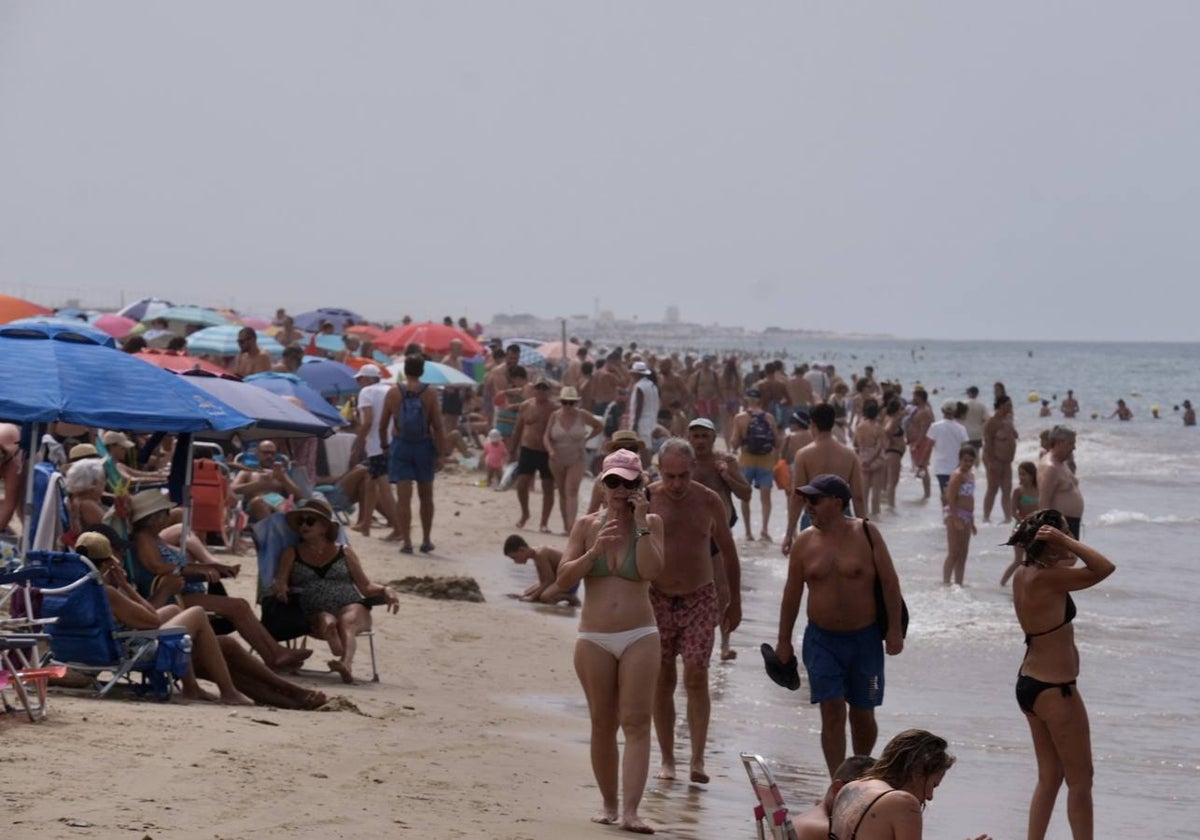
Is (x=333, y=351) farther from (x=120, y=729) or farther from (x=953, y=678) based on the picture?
(x=120, y=729)

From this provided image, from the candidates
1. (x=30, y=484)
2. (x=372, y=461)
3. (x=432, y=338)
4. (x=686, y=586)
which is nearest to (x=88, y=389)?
(x=30, y=484)

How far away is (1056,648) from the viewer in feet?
21.7

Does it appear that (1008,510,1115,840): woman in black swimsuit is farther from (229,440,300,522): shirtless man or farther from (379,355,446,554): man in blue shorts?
(379,355,446,554): man in blue shorts

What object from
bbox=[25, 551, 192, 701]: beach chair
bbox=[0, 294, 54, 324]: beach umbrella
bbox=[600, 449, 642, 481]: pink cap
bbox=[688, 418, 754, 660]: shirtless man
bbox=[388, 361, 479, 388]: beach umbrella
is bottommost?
bbox=[25, 551, 192, 701]: beach chair

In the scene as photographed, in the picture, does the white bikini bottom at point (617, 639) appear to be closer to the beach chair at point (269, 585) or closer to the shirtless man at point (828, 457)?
the beach chair at point (269, 585)

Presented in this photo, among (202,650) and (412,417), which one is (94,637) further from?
(412,417)

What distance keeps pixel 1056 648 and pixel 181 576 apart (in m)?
4.44

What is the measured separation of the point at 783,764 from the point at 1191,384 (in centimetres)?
8997

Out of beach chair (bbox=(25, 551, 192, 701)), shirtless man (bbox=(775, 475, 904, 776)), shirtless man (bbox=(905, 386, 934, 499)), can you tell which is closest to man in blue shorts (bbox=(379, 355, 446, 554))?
beach chair (bbox=(25, 551, 192, 701))

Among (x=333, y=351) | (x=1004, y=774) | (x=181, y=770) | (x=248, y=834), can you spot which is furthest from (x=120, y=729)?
(x=333, y=351)

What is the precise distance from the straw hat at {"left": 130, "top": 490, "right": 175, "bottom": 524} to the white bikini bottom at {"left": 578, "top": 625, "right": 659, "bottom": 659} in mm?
2880

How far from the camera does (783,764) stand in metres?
8.53

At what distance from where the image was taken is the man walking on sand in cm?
1544

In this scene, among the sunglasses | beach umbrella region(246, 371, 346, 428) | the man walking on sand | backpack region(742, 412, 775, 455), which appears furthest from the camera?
backpack region(742, 412, 775, 455)
